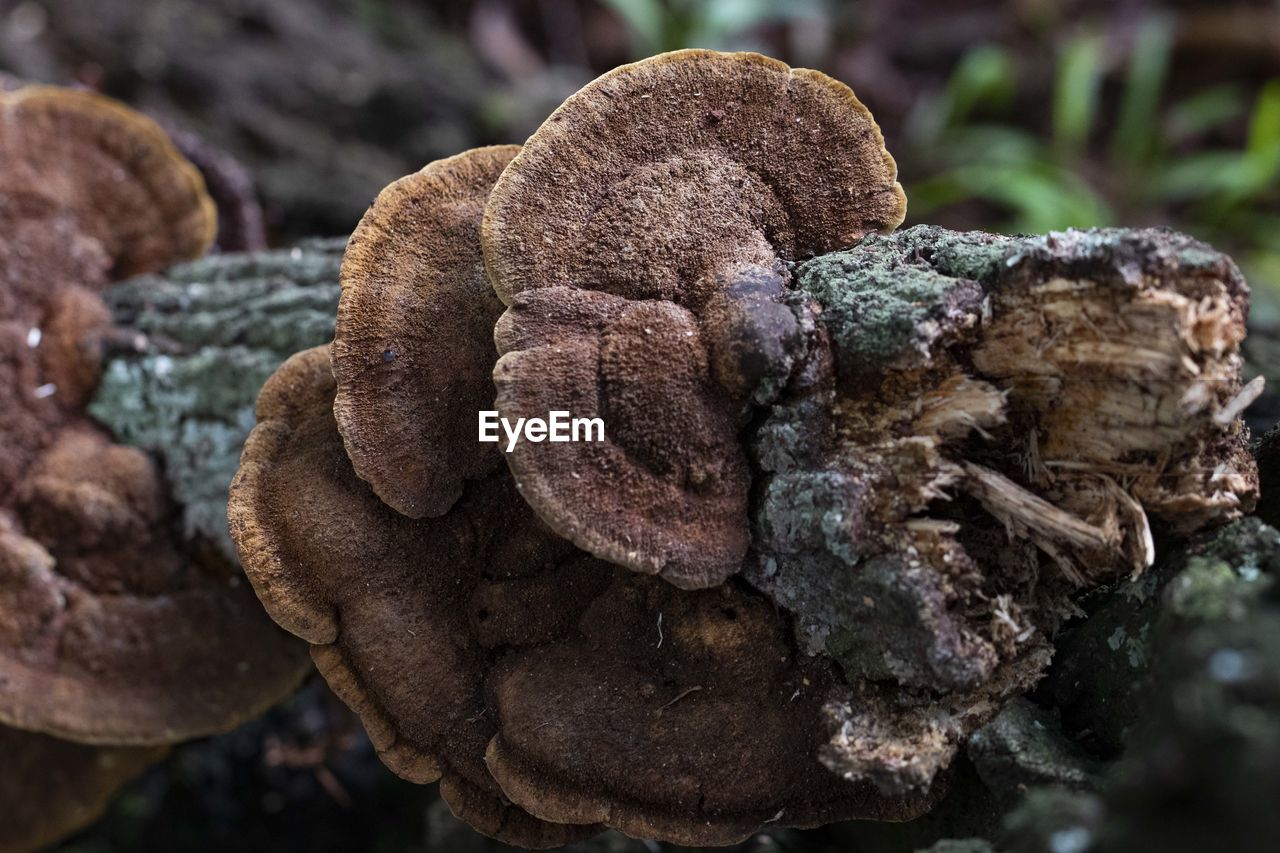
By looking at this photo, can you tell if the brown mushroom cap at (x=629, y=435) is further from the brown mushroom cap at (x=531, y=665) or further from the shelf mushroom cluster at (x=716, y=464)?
the brown mushroom cap at (x=531, y=665)

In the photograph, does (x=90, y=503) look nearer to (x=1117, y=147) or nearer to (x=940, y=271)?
(x=940, y=271)

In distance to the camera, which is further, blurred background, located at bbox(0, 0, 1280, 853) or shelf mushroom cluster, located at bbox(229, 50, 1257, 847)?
blurred background, located at bbox(0, 0, 1280, 853)

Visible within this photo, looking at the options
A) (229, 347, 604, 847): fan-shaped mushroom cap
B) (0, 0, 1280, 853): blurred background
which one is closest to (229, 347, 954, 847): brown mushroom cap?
(229, 347, 604, 847): fan-shaped mushroom cap

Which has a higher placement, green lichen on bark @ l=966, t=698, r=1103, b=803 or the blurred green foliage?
green lichen on bark @ l=966, t=698, r=1103, b=803

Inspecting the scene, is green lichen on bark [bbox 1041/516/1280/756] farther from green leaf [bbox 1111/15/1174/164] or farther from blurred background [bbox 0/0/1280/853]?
green leaf [bbox 1111/15/1174/164]

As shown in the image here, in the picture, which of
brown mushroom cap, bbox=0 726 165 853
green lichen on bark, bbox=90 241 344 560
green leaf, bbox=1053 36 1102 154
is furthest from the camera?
green leaf, bbox=1053 36 1102 154

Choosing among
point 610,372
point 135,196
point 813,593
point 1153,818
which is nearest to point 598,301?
point 610,372

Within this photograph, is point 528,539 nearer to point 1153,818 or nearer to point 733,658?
point 733,658
